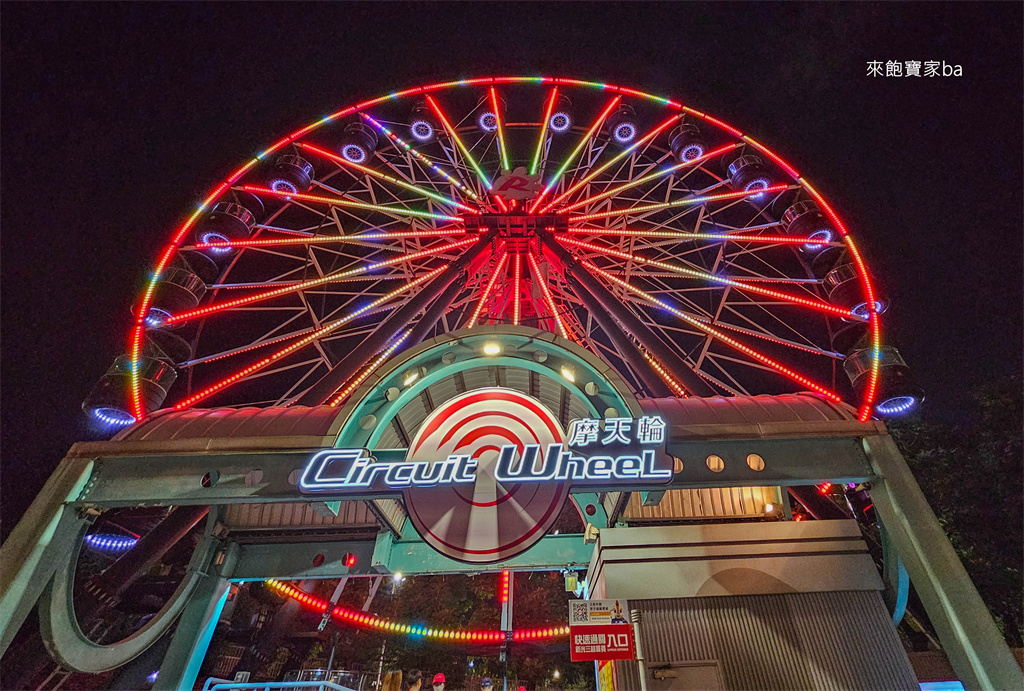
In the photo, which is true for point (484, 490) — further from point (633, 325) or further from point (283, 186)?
point (283, 186)

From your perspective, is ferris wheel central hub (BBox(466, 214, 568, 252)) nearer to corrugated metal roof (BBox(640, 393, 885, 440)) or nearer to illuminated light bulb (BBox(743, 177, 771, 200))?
illuminated light bulb (BBox(743, 177, 771, 200))

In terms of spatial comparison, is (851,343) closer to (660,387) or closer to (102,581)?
(660,387)

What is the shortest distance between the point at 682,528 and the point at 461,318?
31.2 feet

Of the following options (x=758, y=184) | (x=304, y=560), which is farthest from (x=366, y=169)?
(x=758, y=184)

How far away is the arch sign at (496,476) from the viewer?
6.68 metres

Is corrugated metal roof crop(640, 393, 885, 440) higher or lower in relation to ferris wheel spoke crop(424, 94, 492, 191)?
lower

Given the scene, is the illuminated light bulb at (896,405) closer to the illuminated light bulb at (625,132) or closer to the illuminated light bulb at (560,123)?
the illuminated light bulb at (625,132)

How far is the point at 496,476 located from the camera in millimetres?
6730

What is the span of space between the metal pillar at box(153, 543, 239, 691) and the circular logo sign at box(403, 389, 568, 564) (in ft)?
25.5

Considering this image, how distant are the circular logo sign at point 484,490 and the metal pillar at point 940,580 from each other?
4.70m

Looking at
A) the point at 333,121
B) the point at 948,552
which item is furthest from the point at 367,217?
the point at 948,552

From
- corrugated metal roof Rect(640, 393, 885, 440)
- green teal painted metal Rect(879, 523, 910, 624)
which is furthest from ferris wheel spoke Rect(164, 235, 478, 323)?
green teal painted metal Rect(879, 523, 910, 624)

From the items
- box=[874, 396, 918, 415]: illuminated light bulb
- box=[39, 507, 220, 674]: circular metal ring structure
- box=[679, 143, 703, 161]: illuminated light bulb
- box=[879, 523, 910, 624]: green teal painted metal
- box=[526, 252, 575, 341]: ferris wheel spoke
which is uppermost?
box=[679, 143, 703, 161]: illuminated light bulb

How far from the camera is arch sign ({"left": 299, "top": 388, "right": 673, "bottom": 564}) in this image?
6676mm
